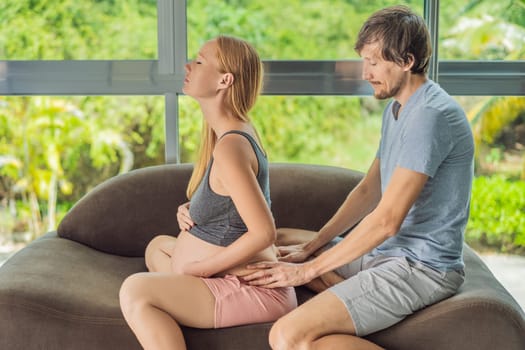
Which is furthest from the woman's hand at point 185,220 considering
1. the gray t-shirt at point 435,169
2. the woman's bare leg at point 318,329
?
the gray t-shirt at point 435,169

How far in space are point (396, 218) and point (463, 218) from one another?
234 millimetres

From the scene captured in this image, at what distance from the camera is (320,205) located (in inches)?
124

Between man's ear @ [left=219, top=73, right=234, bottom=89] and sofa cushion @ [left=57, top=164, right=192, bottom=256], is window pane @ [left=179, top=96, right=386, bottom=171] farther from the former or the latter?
man's ear @ [left=219, top=73, right=234, bottom=89]

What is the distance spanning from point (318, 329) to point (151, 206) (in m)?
1.20

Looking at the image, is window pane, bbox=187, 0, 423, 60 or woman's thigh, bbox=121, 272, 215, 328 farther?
window pane, bbox=187, 0, 423, 60

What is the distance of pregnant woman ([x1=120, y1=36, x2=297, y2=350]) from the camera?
2.27 metres

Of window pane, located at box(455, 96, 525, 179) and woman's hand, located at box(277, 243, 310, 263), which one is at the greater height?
window pane, located at box(455, 96, 525, 179)

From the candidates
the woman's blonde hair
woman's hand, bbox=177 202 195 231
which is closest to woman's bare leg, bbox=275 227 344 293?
woman's hand, bbox=177 202 195 231

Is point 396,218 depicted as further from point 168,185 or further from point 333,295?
point 168,185

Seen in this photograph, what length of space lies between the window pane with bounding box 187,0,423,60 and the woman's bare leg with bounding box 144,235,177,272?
1.09 meters

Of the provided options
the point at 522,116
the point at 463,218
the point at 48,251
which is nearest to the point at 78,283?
the point at 48,251

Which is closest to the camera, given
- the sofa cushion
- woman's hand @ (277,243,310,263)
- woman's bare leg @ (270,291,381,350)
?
woman's bare leg @ (270,291,381,350)

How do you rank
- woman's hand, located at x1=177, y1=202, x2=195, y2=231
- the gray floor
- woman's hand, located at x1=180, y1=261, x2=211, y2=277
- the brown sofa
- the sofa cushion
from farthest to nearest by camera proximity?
the gray floor, the sofa cushion, woman's hand, located at x1=177, y1=202, x2=195, y2=231, woman's hand, located at x1=180, y1=261, x2=211, y2=277, the brown sofa

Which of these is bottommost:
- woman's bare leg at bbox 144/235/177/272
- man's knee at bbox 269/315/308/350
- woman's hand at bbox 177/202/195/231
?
man's knee at bbox 269/315/308/350
